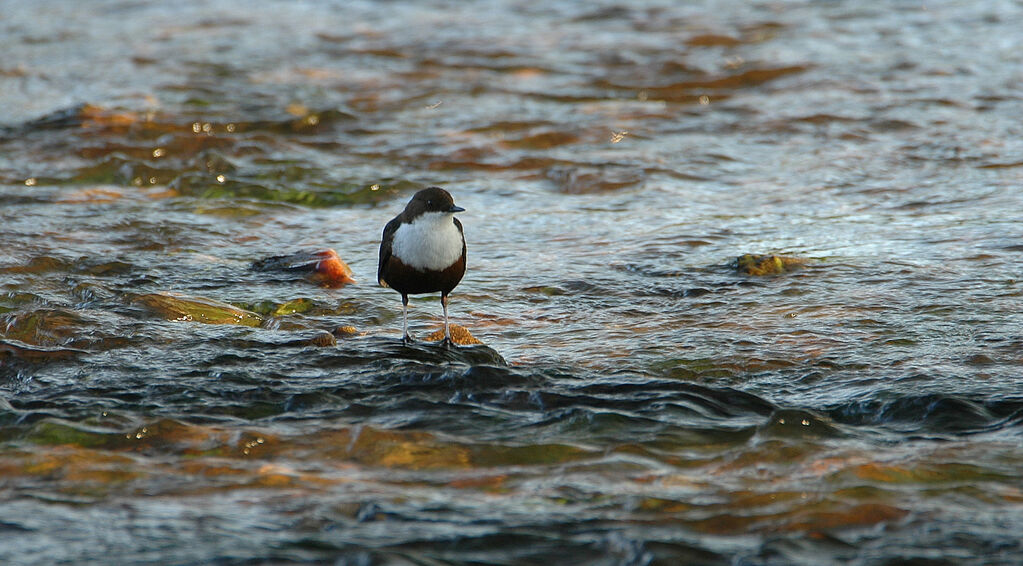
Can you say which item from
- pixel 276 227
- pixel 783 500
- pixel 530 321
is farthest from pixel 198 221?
pixel 783 500

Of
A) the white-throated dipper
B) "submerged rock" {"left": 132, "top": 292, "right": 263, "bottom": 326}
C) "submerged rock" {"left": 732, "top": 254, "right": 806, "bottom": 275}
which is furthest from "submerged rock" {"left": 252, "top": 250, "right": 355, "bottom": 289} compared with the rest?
"submerged rock" {"left": 732, "top": 254, "right": 806, "bottom": 275}

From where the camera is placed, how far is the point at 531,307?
628 centimetres

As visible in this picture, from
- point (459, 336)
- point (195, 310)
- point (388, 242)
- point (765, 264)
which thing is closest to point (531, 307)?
point (459, 336)

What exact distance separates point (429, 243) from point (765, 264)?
7.11 ft

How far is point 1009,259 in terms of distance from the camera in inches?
260

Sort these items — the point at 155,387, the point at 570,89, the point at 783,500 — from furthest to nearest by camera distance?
the point at 570,89 → the point at 155,387 → the point at 783,500

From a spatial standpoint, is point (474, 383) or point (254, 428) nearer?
point (254, 428)

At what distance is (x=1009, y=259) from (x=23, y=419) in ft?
Answer: 16.5

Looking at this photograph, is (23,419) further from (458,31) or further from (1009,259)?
(458,31)

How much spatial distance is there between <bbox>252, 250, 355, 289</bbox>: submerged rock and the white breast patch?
122cm

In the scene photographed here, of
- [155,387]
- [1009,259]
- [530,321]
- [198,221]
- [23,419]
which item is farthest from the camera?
[198,221]

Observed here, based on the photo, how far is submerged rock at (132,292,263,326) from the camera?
586 centimetres

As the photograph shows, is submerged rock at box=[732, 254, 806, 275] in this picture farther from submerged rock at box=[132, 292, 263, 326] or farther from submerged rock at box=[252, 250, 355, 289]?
submerged rock at box=[132, 292, 263, 326]

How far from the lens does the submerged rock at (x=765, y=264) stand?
6609 mm
